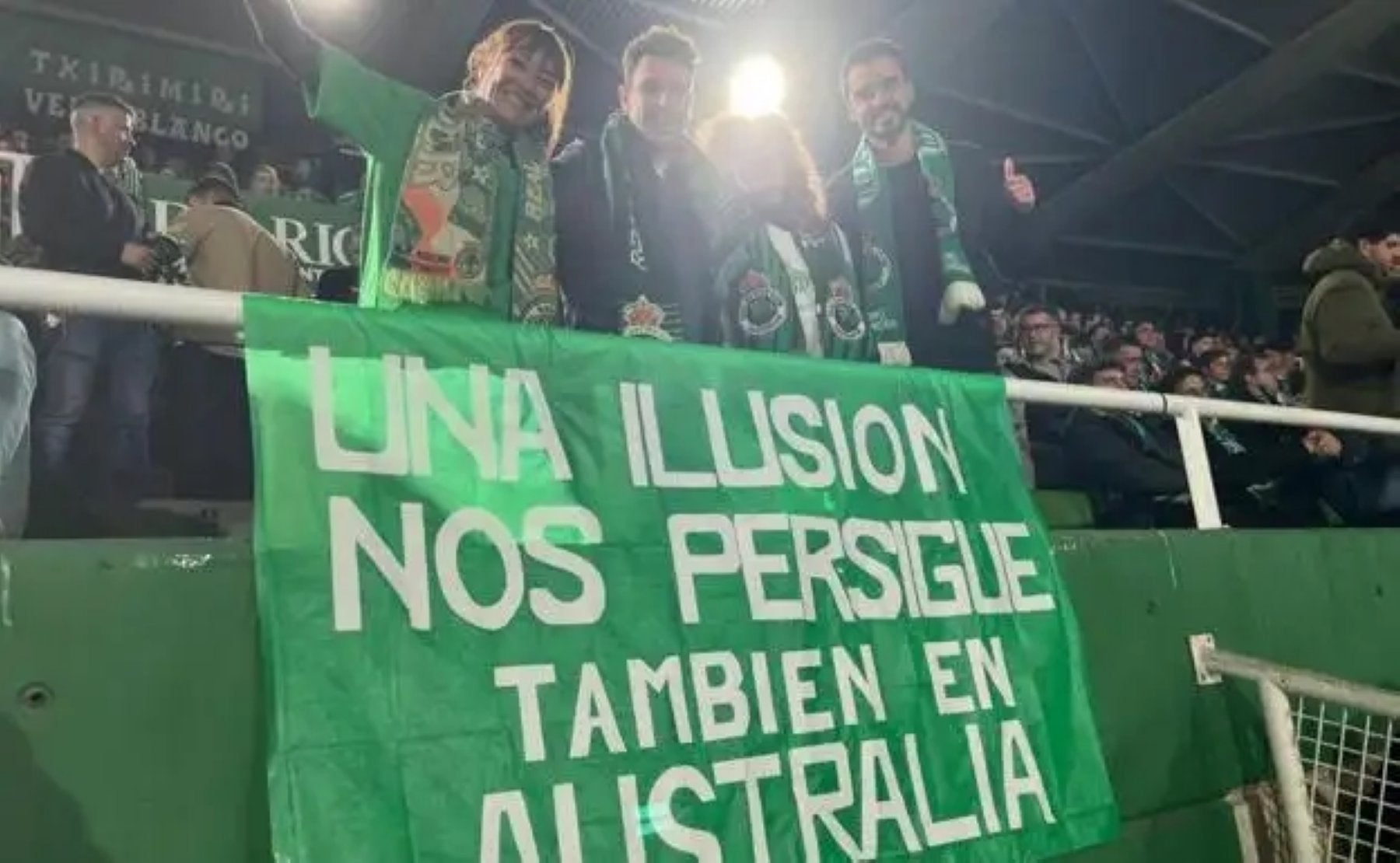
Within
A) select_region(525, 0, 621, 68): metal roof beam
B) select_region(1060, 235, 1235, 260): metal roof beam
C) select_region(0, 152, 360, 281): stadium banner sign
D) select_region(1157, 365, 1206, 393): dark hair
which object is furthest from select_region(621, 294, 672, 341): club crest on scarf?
select_region(1060, 235, 1235, 260): metal roof beam

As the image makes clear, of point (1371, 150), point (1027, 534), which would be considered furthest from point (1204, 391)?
point (1371, 150)

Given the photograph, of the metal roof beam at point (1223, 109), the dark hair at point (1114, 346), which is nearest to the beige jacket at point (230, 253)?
the dark hair at point (1114, 346)

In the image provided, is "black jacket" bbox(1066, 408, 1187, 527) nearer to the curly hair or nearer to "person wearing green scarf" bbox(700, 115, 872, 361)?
"person wearing green scarf" bbox(700, 115, 872, 361)

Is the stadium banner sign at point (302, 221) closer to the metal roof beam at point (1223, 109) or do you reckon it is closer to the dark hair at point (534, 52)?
the dark hair at point (534, 52)

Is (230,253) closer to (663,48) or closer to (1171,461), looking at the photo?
(663,48)

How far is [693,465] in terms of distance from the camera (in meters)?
2.38

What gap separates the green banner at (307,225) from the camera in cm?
698

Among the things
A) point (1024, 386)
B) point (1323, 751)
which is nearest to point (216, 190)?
point (1024, 386)

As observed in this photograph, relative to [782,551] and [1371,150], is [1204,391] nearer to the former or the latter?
[782,551]

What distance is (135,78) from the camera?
9.82 metres

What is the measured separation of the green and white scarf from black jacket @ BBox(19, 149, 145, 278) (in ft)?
3.38

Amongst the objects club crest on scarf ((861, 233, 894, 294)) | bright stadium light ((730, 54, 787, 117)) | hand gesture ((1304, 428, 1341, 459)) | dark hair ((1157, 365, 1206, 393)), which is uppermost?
bright stadium light ((730, 54, 787, 117))

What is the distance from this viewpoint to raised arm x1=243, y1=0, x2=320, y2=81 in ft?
8.79

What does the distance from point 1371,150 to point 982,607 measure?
2030 centimetres
